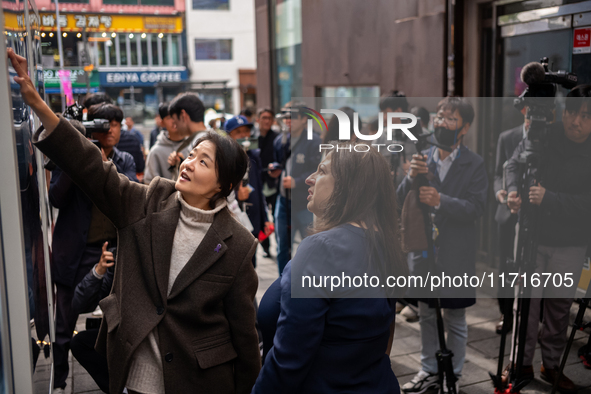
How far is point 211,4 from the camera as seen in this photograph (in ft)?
106

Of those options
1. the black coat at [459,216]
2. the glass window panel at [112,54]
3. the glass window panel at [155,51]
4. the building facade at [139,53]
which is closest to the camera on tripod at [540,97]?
the black coat at [459,216]

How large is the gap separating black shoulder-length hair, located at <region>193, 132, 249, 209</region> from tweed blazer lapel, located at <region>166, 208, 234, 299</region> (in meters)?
0.13

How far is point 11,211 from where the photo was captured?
1586 millimetres

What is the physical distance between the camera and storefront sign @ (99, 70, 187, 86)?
107 feet

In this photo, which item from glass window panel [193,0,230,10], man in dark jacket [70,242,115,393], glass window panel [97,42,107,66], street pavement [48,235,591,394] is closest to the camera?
man in dark jacket [70,242,115,393]

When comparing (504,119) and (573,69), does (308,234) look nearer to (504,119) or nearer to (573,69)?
(504,119)

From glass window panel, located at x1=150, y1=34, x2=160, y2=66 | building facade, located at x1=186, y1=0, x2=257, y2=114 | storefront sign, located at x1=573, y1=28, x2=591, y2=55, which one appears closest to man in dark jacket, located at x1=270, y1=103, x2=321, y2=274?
storefront sign, located at x1=573, y1=28, x2=591, y2=55

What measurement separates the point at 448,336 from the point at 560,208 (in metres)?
1.09

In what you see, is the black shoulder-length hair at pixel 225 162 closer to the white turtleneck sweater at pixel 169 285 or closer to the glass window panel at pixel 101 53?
the white turtleneck sweater at pixel 169 285

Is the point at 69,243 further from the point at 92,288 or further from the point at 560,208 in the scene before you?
the point at 560,208

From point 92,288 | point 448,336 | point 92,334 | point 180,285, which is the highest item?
point 180,285

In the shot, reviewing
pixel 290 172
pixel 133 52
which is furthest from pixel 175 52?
pixel 290 172

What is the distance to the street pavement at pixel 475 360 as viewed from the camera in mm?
3736

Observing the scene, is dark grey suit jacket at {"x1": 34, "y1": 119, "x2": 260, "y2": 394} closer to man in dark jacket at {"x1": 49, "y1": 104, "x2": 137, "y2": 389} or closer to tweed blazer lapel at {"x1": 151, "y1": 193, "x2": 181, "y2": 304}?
tweed blazer lapel at {"x1": 151, "y1": 193, "x2": 181, "y2": 304}
